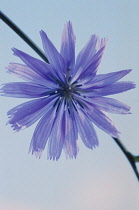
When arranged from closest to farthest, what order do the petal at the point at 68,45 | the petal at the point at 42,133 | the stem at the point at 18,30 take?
the stem at the point at 18,30 → the petal at the point at 68,45 → the petal at the point at 42,133

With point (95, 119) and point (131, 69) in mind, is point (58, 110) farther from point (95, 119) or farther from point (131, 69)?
point (131, 69)

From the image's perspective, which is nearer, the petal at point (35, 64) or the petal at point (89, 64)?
the petal at point (35, 64)

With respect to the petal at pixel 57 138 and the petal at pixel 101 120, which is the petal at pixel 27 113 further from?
the petal at pixel 101 120

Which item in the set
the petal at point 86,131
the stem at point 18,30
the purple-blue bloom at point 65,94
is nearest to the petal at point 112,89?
the purple-blue bloom at point 65,94

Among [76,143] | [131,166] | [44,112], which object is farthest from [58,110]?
[131,166]

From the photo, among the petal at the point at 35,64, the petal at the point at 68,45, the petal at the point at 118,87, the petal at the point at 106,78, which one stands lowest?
the petal at the point at 118,87

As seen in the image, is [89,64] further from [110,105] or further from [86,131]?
[86,131]

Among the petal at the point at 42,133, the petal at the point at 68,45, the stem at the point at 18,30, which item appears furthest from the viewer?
the petal at the point at 42,133

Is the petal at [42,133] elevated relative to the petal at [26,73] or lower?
lower
